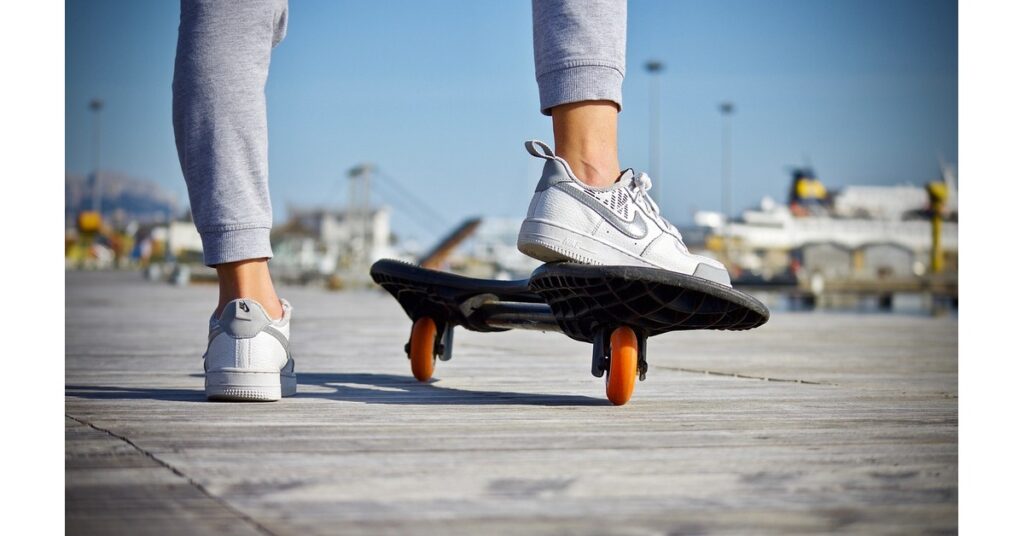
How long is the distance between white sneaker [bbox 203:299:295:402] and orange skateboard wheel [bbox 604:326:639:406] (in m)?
0.46

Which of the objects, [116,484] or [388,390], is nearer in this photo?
[116,484]

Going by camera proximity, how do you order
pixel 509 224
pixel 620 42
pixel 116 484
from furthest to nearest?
1. pixel 509 224
2. pixel 620 42
3. pixel 116 484

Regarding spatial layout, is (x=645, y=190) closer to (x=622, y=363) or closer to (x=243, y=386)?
(x=622, y=363)

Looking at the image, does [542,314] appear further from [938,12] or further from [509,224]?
[509,224]

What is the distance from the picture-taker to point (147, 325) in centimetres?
483

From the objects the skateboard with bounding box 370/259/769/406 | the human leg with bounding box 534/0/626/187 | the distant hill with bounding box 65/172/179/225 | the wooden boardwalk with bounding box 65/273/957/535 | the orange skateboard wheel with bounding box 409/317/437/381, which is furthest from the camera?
the distant hill with bounding box 65/172/179/225

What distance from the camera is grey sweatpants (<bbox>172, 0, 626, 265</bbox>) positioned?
1.62m

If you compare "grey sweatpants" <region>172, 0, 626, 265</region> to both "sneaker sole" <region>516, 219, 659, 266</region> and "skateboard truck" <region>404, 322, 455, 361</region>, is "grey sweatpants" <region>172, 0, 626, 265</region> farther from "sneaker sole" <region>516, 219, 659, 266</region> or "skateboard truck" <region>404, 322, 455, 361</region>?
"skateboard truck" <region>404, 322, 455, 361</region>

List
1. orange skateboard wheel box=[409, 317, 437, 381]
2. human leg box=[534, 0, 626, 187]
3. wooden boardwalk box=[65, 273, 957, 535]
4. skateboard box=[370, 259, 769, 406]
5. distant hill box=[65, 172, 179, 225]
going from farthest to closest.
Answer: distant hill box=[65, 172, 179, 225] < orange skateboard wheel box=[409, 317, 437, 381] < human leg box=[534, 0, 626, 187] < skateboard box=[370, 259, 769, 406] < wooden boardwalk box=[65, 273, 957, 535]

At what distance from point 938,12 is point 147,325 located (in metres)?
3.53

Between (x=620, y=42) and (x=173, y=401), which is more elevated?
(x=620, y=42)

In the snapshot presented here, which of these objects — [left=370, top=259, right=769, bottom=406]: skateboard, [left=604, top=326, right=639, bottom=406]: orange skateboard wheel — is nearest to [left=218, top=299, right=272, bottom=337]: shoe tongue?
[left=370, top=259, right=769, bottom=406]: skateboard

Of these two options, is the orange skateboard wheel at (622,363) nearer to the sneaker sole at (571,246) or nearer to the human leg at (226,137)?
the sneaker sole at (571,246)
